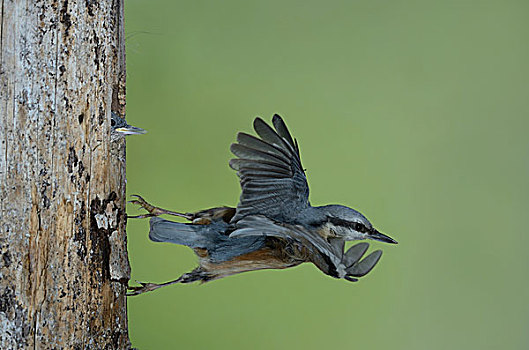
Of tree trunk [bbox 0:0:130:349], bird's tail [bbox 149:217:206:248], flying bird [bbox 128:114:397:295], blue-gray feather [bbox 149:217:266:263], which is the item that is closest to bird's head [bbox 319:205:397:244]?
flying bird [bbox 128:114:397:295]

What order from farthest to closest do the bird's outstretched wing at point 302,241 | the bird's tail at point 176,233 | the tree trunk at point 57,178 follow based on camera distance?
the bird's tail at point 176,233
the bird's outstretched wing at point 302,241
the tree trunk at point 57,178

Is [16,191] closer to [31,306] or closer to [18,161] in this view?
[18,161]

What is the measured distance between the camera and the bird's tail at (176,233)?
3.88ft

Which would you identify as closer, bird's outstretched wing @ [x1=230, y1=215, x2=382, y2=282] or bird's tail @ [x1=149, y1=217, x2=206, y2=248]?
bird's outstretched wing @ [x1=230, y1=215, x2=382, y2=282]

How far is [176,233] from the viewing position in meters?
1.20

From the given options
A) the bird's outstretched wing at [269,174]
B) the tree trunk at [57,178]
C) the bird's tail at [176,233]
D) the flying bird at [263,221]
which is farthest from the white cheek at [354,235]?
the tree trunk at [57,178]

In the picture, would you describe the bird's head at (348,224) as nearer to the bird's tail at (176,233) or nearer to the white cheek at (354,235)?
the white cheek at (354,235)

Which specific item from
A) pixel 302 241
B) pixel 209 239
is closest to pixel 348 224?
pixel 302 241

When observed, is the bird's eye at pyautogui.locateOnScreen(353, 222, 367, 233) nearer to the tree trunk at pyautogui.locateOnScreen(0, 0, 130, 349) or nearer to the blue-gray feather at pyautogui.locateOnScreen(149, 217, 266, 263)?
the blue-gray feather at pyautogui.locateOnScreen(149, 217, 266, 263)

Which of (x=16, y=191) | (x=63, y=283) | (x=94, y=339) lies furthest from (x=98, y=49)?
(x=94, y=339)

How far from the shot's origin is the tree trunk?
2.95 feet

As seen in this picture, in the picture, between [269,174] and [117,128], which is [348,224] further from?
[117,128]

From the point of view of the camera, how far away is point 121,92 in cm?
115

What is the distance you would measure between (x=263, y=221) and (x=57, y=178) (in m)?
0.40
